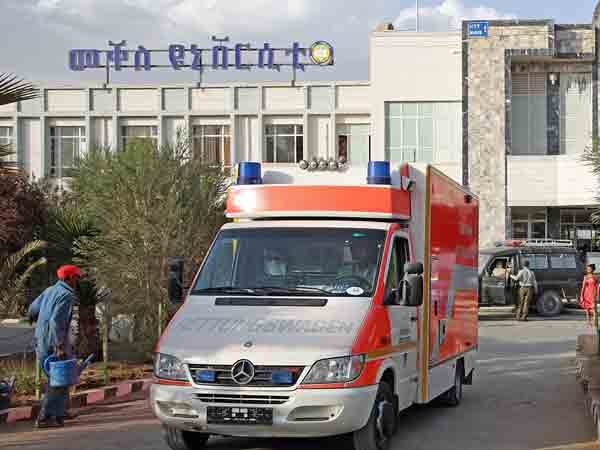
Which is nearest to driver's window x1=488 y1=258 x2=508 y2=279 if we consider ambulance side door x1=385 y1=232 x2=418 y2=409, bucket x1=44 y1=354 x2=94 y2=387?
ambulance side door x1=385 y1=232 x2=418 y2=409

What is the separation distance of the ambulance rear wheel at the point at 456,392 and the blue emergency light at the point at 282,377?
4.29m

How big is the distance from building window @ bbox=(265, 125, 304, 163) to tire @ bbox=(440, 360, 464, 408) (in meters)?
36.2

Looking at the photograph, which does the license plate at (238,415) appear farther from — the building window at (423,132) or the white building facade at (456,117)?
the building window at (423,132)

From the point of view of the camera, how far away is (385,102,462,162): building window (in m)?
44.5

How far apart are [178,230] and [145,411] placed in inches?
166

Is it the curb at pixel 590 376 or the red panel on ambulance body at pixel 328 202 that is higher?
the red panel on ambulance body at pixel 328 202

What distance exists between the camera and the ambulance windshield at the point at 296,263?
8586mm

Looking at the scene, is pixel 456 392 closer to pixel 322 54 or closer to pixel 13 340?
pixel 13 340

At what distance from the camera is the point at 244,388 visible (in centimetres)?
754

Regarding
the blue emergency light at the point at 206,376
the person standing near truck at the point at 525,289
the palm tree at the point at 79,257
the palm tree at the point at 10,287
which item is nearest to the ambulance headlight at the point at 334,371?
the blue emergency light at the point at 206,376

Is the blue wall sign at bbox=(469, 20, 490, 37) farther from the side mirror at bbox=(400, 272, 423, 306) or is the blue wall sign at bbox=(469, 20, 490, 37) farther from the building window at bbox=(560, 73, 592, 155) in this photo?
the side mirror at bbox=(400, 272, 423, 306)

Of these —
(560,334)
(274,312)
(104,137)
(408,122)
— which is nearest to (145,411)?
(274,312)

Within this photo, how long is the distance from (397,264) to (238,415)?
235cm

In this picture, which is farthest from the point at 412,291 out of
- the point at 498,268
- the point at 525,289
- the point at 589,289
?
the point at 498,268
